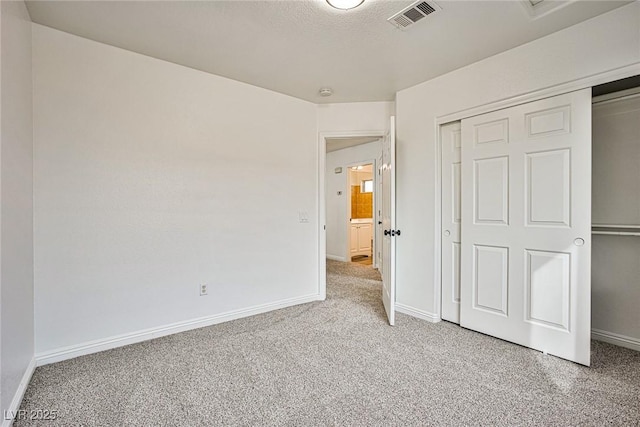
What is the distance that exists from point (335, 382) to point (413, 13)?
2472mm

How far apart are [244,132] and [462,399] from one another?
9.39ft

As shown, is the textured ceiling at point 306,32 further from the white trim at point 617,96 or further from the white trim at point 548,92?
the white trim at point 617,96

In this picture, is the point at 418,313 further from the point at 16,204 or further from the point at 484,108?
the point at 16,204

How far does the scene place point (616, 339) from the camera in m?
2.40

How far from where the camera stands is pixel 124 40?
7.52 feet

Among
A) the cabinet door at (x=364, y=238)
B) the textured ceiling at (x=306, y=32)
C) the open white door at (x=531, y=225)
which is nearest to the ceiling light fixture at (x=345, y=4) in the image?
the textured ceiling at (x=306, y=32)

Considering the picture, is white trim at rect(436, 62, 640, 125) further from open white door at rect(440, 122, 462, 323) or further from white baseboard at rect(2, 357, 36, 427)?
white baseboard at rect(2, 357, 36, 427)

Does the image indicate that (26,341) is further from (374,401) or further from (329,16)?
(329,16)

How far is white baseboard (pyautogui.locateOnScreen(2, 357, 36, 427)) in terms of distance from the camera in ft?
4.92

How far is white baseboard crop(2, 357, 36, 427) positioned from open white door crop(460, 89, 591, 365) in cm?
318

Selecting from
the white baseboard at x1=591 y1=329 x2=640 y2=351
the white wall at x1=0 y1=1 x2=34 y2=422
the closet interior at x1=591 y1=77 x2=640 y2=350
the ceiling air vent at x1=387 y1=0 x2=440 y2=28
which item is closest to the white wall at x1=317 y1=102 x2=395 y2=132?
the ceiling air vent at x1=387 y1=0 x2=440 y2=28

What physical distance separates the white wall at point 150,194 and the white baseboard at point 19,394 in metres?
0.16

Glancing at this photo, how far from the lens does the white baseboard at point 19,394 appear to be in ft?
4.92

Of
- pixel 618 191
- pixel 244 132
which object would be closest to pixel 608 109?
pixel 618 191
